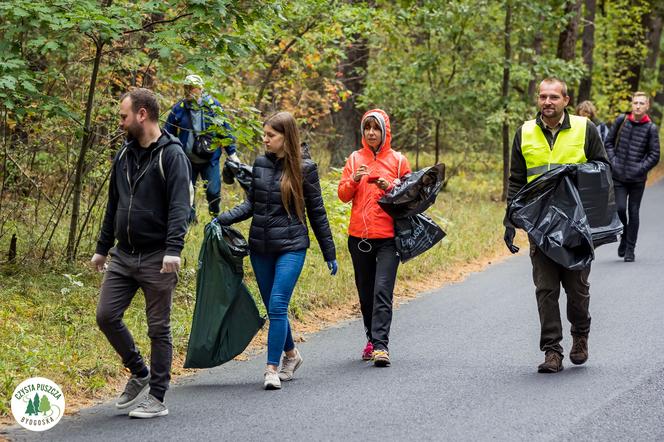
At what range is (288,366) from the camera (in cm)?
736

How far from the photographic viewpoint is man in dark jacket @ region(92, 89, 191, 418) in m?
6.12

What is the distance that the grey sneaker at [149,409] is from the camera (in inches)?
243

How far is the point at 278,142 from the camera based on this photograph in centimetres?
706

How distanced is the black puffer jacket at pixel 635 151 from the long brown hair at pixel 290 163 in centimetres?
751

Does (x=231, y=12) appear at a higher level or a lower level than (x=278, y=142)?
higher

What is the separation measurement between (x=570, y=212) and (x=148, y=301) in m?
3.11

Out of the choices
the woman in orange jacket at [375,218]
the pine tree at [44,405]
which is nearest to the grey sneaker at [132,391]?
the pine tree at [44,405]

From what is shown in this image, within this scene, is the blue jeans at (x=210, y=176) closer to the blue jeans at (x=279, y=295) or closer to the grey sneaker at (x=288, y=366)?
the grey sneaker at (x=288, y=366)

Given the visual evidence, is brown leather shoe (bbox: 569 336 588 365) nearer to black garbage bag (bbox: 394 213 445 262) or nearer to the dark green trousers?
the dark green trousers

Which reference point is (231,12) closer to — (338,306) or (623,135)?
(338,306)

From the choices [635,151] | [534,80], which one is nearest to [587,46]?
[534,80]

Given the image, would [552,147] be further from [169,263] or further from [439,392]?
[169,263]

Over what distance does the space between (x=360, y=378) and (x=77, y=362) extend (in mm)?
2164

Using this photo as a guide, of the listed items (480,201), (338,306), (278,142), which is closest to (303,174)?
(278,142)
